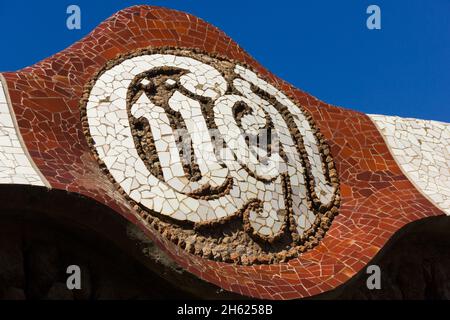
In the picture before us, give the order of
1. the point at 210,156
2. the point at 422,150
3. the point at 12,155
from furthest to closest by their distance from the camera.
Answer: the point at 422,150 < the point at 210,156 < the point at 12,155

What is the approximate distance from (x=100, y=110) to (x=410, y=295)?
3.19 meters

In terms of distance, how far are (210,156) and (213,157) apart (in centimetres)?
3

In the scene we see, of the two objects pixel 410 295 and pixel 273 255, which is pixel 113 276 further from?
pixel 410 295

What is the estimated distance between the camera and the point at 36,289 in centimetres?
657

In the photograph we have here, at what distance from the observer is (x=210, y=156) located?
782 cm

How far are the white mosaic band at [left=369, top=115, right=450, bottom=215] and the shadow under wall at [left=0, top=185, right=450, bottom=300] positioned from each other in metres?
2.07

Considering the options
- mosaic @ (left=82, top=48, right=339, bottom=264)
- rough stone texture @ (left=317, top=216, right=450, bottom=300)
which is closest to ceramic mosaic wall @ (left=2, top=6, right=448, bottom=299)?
mosaic @ (left=82, top=48, right=339, bottom=264)

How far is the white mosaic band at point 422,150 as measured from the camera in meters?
8.70

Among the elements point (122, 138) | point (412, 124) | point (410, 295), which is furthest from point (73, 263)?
point (412, 124)

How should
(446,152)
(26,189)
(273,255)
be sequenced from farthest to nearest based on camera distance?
(446,152)
(273,255)
(26,189)

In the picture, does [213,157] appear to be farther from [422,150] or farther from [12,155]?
[422,150]

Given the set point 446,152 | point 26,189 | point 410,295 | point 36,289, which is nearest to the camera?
point 26,189

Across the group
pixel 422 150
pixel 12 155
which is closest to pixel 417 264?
pixel 422 150
